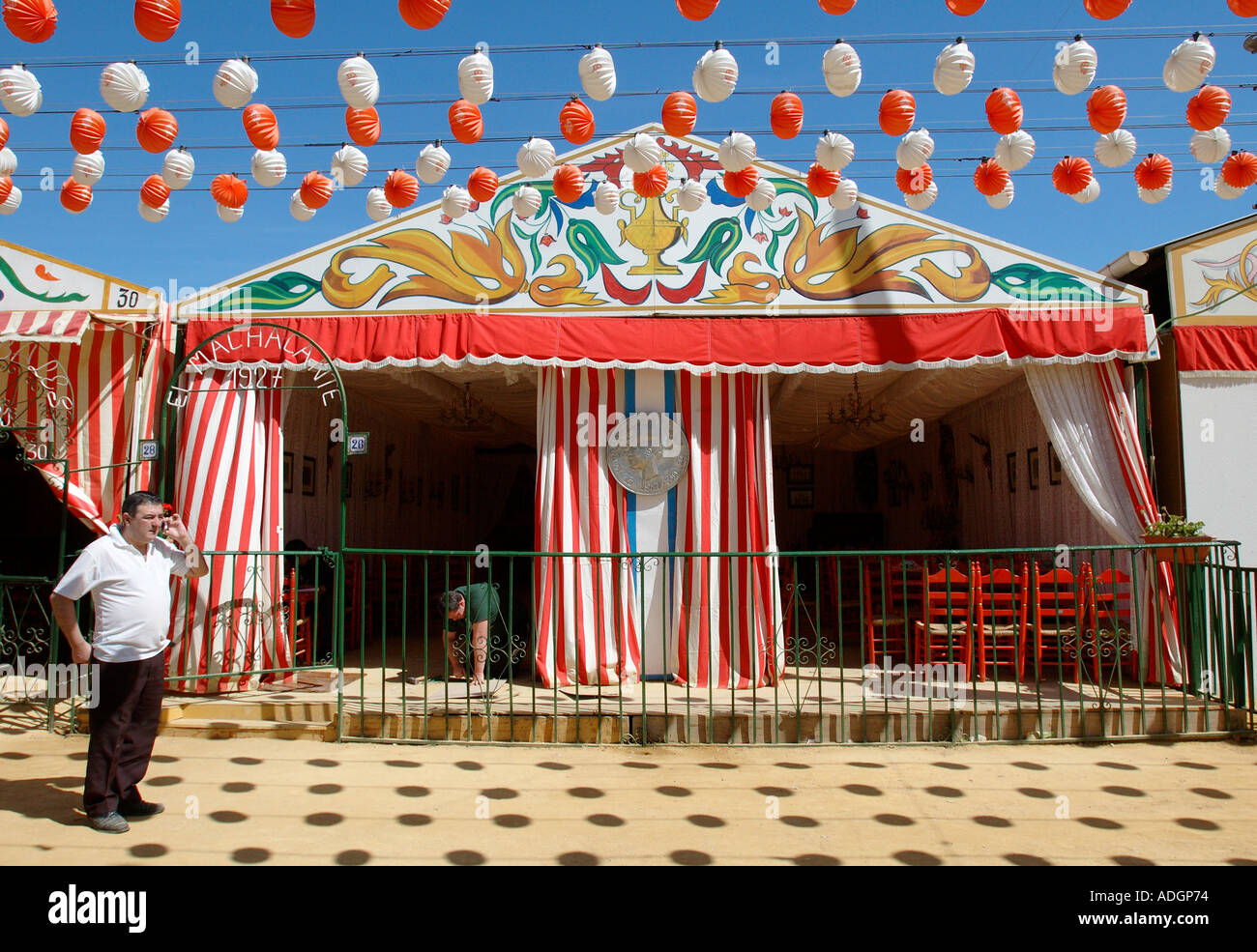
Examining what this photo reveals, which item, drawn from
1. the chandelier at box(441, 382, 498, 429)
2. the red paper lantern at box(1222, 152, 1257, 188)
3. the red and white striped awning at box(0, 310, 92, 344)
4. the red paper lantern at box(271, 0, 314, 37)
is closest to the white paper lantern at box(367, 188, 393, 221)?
the red paper lantern at box(271, 0, 314, 37)

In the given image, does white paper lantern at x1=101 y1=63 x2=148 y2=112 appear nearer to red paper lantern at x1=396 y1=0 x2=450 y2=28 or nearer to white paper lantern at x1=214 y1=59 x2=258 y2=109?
white paper lantern at x1=214 y1=59 x2=258 y2=109

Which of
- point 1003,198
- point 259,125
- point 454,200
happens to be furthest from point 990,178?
point 259,125

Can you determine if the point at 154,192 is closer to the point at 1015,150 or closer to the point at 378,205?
the point at 378,205

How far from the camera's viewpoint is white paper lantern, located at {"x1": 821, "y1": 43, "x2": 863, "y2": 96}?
4.75m

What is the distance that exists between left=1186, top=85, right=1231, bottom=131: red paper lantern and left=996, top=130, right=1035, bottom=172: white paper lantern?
33.3 inches

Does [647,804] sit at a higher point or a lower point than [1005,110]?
lower

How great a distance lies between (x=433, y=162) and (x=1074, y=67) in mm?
3802

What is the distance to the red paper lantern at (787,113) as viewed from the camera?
5270mm

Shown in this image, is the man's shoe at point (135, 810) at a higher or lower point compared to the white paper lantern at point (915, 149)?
lower

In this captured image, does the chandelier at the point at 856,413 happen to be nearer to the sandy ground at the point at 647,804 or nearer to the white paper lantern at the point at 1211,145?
the white paper lantern at the point at 1211,145

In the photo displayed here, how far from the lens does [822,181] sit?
5941 mm

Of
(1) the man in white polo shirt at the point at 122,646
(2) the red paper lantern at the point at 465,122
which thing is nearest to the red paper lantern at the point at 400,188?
(2) the red paper lantern at the point at 465,122

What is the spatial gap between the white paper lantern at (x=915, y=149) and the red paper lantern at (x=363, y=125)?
328 centimetres
